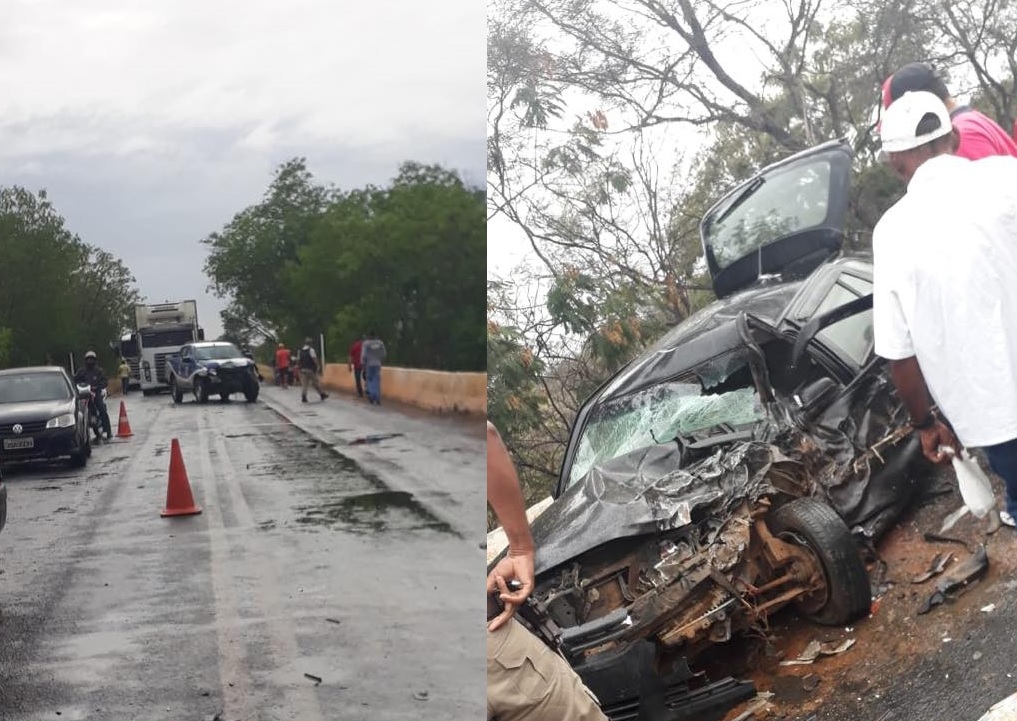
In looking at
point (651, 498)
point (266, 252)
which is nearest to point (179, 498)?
point (266, 252)

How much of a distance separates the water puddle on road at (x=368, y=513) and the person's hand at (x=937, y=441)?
106cm

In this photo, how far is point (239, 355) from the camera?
185cm

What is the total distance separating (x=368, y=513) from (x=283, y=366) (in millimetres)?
287

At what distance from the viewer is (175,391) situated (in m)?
1.84

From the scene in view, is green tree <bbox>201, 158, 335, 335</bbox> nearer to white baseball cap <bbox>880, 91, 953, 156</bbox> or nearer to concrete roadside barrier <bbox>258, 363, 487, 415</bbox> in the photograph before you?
concrete roadside barrier <bbox>258, 363, 487, 415</bbox>

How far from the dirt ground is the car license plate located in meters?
1.40

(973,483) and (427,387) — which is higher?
(427,387)

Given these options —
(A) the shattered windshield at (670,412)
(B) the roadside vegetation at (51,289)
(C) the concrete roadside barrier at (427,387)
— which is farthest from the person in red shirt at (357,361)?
(A) the shattered windshield at (670,412)

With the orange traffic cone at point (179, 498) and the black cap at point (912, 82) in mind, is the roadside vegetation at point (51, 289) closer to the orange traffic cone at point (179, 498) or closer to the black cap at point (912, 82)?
the orange traffic cone at point (179, 498)

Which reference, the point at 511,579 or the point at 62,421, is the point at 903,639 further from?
the point at 62,421

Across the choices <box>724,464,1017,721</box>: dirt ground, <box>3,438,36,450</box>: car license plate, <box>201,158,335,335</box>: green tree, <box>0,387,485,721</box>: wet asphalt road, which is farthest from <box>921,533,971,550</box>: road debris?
<box>3,438,36,450</box>: car license plate

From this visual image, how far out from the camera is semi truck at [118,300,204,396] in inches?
70.7

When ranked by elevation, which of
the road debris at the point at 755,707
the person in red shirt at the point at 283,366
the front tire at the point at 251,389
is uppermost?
the person in red shirt at the point at 283,366

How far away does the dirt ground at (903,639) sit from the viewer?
2098mm
